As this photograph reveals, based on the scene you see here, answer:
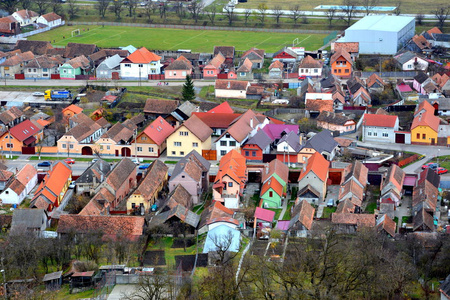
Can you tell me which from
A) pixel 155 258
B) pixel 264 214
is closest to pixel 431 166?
pixel 264 214

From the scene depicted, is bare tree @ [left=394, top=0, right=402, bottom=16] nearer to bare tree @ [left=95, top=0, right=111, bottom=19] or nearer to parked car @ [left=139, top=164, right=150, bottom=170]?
bare tree @ [left=95, top=0, right=111, bottom=19]

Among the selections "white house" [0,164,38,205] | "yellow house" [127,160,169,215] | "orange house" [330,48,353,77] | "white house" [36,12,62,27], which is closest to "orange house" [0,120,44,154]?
"white house" [0,164,38,205]

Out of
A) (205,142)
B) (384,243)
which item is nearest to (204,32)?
(205,142)

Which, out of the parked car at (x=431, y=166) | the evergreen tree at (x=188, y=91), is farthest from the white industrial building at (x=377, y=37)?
the parked car at (x=431, y=166)

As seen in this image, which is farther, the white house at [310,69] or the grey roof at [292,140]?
the white house at [310,69]

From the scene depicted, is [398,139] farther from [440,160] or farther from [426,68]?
[426,68]

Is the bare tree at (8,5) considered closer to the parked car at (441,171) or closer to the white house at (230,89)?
the white house at (230,89)
